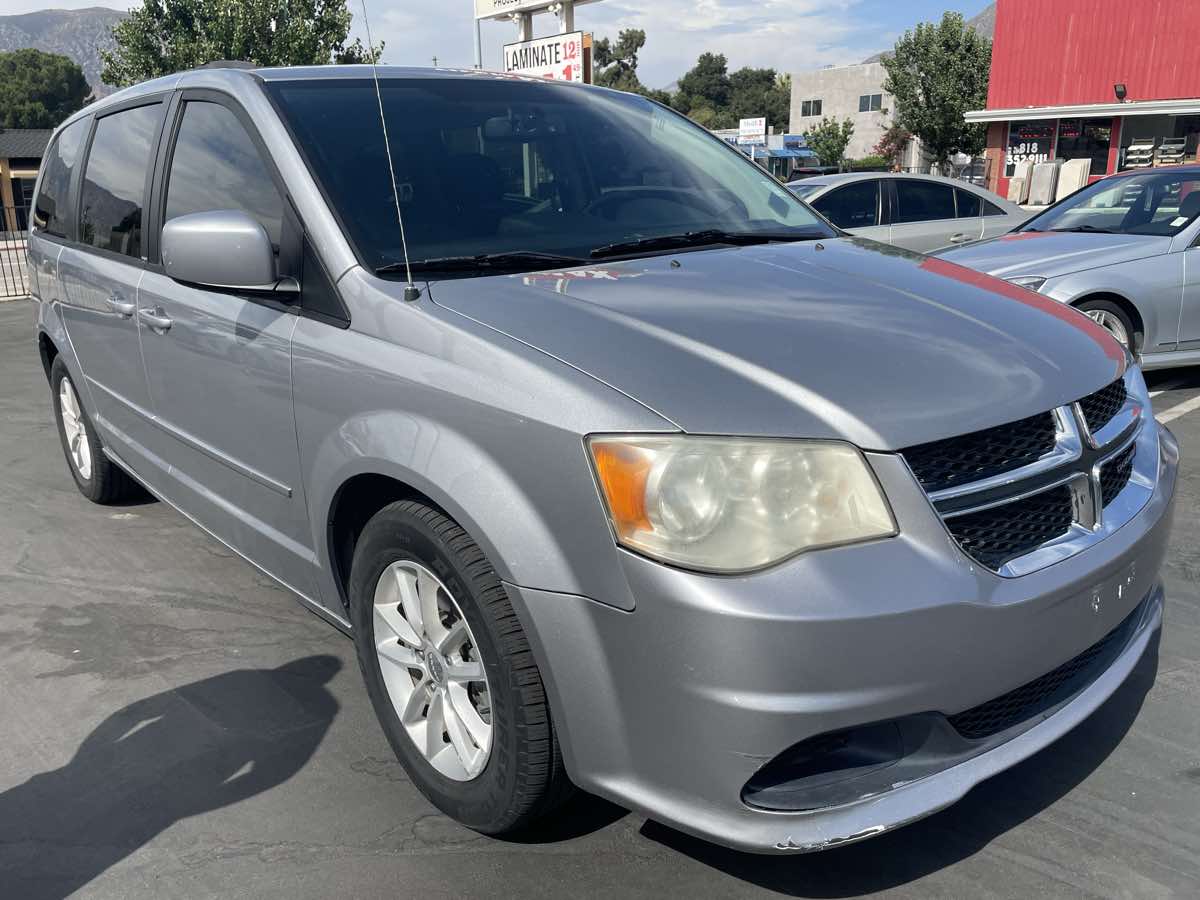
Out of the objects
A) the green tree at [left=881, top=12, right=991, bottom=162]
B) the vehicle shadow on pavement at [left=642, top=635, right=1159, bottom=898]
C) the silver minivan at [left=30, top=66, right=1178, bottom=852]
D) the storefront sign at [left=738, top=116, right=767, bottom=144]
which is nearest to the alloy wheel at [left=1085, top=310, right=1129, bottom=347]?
the silver minivan at [left=30, top=66, right=1178, bottom=852]

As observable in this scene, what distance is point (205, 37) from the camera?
3444 cm

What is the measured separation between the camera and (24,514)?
497cm

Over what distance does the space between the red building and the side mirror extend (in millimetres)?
30646

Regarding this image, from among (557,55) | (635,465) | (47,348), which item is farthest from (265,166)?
(557,55)

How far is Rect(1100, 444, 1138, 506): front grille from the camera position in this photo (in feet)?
7.61

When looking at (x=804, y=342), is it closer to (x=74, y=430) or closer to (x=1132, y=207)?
(x=74, y=430)

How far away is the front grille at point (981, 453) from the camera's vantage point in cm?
196

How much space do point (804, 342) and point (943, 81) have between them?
44634 mm

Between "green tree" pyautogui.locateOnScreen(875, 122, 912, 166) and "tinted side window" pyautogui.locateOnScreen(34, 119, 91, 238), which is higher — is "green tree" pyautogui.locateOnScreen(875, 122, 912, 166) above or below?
below

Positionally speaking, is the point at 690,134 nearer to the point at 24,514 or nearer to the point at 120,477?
the point at 120,477

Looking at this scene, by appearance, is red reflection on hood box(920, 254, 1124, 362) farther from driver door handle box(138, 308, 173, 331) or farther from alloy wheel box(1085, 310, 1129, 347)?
alloy wheel box(1085, 310, 1129, 347)

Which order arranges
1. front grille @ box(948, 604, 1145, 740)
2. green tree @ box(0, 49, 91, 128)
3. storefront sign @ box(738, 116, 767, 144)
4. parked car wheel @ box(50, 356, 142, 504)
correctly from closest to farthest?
front grille @ box(948, 604, 1145, 740), parked car wheel @ box(50, 356, 142, 504), storefront sign @ box(738, 116, 767, 144), green tree @ box(0, 49, 91, 128)

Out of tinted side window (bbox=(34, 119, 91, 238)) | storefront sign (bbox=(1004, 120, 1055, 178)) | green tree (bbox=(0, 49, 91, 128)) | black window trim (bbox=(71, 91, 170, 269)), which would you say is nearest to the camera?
black window trim (bbox=(71, 91, 170, 269))

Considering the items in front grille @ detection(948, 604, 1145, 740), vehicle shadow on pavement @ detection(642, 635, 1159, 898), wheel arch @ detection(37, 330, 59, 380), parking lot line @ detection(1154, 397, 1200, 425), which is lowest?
parking lot line @ detection(1154, 397, 1200, 425)
